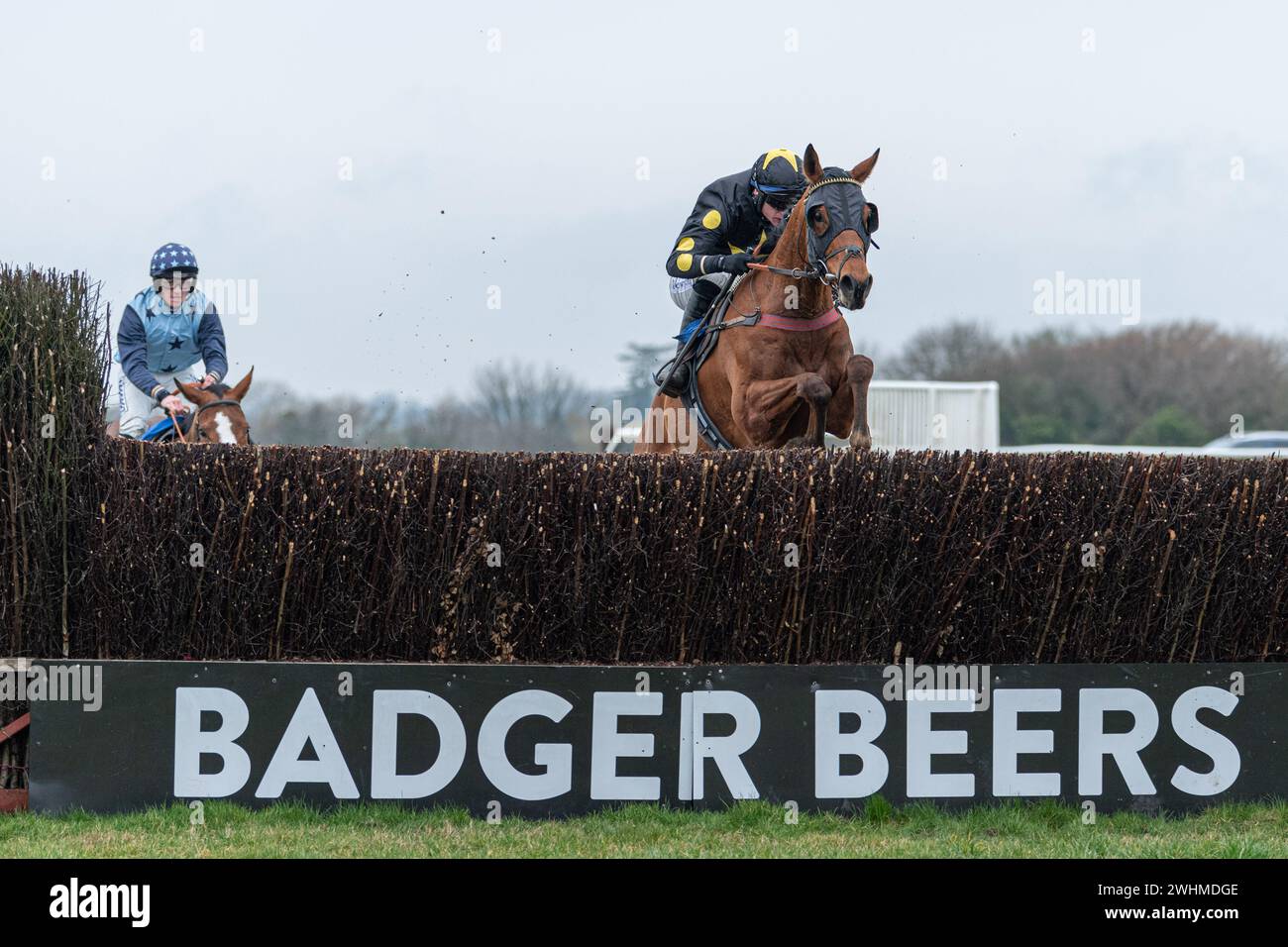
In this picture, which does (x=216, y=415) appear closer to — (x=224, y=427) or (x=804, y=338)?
(x=224, y=427)

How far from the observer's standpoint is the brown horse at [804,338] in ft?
27.6

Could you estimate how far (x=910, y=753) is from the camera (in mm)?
6254

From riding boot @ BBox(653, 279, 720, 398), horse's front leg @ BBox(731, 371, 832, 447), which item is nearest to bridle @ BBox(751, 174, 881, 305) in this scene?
horse's front leg @ BBox(731, 371, 832, 447)

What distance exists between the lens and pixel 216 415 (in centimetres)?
1002

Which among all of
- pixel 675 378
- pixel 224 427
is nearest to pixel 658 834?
pixel 675 378

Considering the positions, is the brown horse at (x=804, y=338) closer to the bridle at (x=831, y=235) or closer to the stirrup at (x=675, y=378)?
the bridle at (x=831, y=235)

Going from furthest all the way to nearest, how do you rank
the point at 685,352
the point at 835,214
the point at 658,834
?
the point at 685,352 < the point at 835,214 < the point at 658,834

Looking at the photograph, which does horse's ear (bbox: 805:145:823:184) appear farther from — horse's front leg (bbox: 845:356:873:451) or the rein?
horse's front leg (bbox: 845:356:873:451)

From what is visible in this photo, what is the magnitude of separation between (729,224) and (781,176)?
1.62ft

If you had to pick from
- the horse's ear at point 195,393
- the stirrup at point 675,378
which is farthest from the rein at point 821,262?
the horse's ear at point 195,393

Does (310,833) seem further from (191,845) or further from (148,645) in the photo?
(148,645)

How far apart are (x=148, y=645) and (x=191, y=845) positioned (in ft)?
3.45

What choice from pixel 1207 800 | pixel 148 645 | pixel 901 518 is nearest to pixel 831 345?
pixel 901 518

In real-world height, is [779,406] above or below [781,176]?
below
